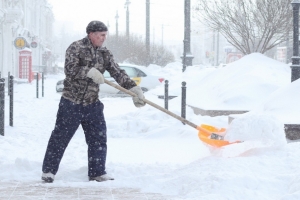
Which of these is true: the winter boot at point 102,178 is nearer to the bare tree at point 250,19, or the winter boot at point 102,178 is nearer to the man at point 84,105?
the man at point 84,105

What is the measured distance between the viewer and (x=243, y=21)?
15.8m

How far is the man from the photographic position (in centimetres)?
518

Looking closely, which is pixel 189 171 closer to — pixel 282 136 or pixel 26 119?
pixel 282 136

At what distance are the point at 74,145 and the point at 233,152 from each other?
2.27m

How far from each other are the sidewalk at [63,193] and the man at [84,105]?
10.4 inches

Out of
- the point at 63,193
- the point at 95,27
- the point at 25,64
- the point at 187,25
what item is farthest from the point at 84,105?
the point at 25,64

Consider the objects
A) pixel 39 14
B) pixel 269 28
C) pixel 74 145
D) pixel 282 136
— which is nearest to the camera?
pixel 282 136

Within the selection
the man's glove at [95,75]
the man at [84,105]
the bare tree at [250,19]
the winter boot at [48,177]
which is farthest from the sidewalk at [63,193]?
the bare tree at [250,19]

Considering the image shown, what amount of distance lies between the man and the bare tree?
10221 millimetres

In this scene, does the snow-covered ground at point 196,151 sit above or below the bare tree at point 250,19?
below

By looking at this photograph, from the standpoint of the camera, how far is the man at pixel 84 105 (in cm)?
518

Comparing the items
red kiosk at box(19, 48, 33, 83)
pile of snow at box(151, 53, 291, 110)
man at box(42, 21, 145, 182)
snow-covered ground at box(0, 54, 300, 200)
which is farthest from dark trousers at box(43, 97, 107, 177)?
red kiosk at box(19, 48, 33, 83)

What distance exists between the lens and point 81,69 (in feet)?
16.6

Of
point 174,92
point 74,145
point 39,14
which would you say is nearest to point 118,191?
point 74,145
